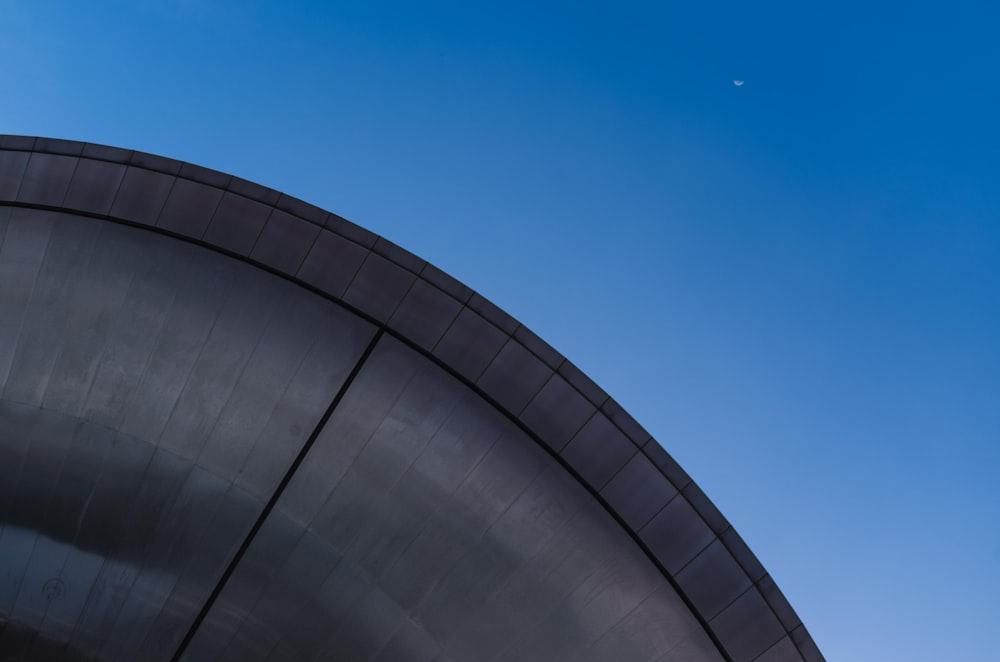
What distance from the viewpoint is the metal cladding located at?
10211 mm

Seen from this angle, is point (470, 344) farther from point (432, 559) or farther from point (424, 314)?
point (432, 559)

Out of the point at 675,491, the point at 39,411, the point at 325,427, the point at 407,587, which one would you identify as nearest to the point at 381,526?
the point at 407,587

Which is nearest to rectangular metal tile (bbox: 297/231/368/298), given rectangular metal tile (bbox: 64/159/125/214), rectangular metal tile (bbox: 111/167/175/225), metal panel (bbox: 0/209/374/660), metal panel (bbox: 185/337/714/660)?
metal panel (bbox: 0/209/374/660)

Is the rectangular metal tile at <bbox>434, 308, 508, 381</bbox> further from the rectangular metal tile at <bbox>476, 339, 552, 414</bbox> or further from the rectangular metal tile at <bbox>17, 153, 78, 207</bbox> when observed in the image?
the rectangular metal tile at <bbox>17, 153, 78, 207</bbox>

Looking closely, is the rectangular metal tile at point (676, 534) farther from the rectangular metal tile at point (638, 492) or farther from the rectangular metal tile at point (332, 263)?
the rectangular metal tile at point (332, 263)

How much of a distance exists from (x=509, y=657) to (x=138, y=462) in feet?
18.2

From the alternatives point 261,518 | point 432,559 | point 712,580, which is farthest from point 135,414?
point 712,580

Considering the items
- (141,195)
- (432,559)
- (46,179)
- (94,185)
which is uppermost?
(141,195)

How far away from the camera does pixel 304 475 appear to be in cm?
1062

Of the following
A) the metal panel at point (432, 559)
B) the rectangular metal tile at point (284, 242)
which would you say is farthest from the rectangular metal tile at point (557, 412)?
the rectangular metal tile at point (284, 242)

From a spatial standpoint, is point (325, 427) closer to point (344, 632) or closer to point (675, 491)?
point (344, 632)

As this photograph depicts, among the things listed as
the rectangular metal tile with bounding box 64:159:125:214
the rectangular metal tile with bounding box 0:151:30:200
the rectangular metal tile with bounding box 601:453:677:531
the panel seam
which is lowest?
the panel seam

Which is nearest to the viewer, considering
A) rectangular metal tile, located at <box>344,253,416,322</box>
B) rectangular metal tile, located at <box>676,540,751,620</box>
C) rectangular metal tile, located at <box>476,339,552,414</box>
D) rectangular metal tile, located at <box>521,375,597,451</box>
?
rectangular metal tile, located at <box>676,540,751,620</box>

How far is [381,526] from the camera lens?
34.2 feet
